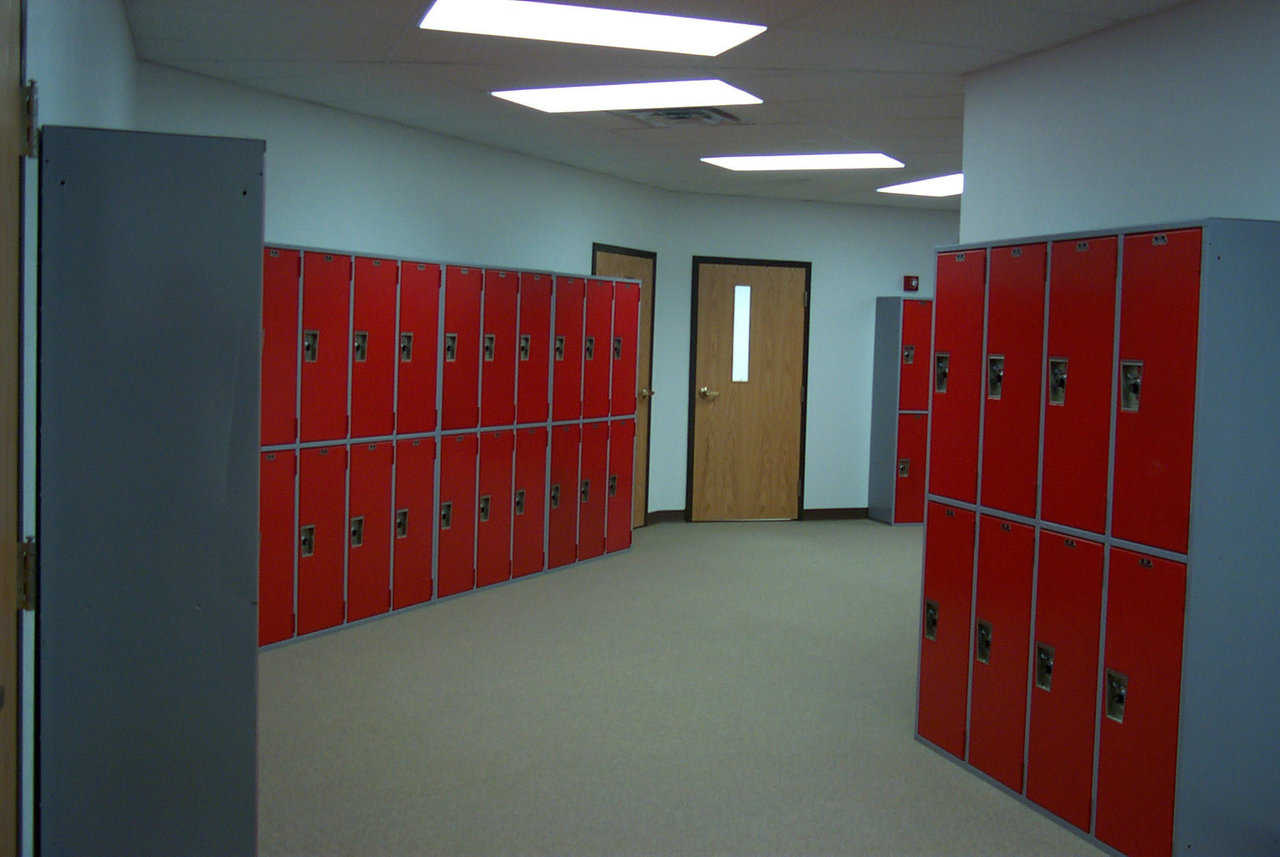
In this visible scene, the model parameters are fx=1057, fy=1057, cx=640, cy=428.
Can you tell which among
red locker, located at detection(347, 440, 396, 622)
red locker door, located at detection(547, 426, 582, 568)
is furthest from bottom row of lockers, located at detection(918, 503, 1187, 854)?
red locker door, located at detection(547, 426, 582, 568)

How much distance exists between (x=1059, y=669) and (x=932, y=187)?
496cm

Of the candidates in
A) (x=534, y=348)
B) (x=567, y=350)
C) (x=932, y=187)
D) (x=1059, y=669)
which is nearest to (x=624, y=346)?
(x=567, y=350)

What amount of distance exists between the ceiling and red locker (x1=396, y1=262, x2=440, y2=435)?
0.88 m

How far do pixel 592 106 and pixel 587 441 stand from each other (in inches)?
86.1

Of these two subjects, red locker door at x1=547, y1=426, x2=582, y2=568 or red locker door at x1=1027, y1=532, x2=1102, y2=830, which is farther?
red locker door at x1=547, y1=426, x2=582, y2=568

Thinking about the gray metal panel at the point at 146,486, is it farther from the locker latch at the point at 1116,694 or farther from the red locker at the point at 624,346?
the red locker at the point at 624,346

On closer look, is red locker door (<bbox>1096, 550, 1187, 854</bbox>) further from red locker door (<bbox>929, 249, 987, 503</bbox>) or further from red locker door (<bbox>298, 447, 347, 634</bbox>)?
red locker door (<bbox>298, 447, 347, 634</bbox>)

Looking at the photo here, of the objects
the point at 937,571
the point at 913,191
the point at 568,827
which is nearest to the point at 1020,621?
the point at 937,571

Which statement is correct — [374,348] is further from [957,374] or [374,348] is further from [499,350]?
[957,374]

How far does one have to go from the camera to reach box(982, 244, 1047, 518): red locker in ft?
11.0

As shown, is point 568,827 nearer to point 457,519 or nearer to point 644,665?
point 644,665

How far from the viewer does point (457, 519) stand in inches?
225

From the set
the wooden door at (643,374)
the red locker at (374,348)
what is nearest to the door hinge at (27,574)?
the red locker at (374,348)

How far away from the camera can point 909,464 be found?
329 inches
